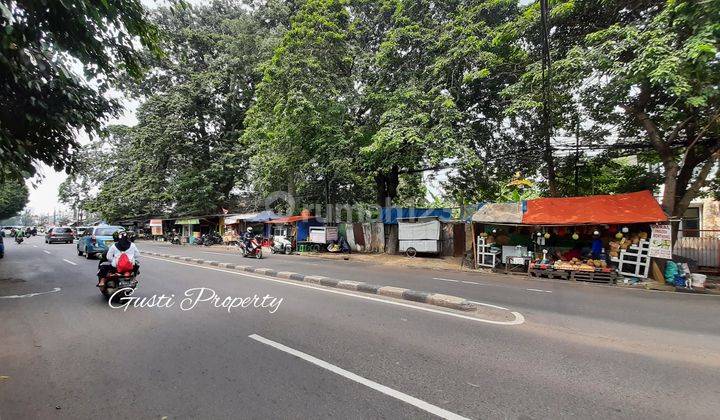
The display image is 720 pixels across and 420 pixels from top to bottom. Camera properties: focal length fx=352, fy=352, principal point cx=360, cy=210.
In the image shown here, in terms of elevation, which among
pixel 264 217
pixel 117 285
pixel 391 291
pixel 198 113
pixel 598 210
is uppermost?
pixel 198 113

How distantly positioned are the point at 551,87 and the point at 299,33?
11250mm

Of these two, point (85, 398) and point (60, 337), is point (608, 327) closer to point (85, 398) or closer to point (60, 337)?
point (85, 398)

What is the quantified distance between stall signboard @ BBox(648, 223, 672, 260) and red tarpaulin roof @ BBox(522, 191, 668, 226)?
12.4 inches

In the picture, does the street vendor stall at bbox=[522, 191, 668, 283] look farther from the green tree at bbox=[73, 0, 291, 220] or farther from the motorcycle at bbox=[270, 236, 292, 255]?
the green tree at bbox=[73, 0, 291, 220]

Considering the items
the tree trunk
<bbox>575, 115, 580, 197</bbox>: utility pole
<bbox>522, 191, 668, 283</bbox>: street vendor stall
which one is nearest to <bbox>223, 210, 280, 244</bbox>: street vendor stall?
the tree trunk

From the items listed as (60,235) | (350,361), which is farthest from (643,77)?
(60,235)

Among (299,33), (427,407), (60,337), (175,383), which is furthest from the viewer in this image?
(299,33)

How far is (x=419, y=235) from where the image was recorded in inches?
740

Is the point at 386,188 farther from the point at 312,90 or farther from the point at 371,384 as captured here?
the point at 371,384

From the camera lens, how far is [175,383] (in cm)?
359

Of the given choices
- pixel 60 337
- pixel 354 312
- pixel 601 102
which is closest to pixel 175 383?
pixel 60 337

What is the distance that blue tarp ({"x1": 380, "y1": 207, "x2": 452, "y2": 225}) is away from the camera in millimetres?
18500

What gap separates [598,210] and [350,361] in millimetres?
12074

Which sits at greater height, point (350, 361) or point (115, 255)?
point (115, 255)
